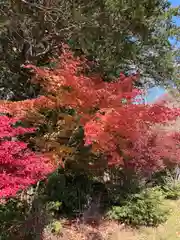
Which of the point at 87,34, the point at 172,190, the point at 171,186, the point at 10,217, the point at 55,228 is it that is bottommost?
the point at 55,228

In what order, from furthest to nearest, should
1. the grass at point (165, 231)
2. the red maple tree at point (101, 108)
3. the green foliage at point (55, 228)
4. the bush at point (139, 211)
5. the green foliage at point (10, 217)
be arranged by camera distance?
1. the bush at point (139, 211)
2. the grass at point (165, 231)
3. the green foliage at point (55, 228)
4. the red maple tree at point (101, 108)
5. the green foliage at point (10, 217)

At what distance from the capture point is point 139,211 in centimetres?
696

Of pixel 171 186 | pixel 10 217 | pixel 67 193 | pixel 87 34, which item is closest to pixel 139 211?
pixel 67 193

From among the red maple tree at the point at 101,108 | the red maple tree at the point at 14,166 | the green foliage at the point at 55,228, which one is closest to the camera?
the red maple tree at the point at 14,166

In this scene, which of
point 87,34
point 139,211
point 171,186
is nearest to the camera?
point 139,211

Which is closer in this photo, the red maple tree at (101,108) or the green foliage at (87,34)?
the red maple tree at (101,108)

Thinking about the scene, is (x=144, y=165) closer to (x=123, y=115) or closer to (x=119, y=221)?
(x=119, y=221)

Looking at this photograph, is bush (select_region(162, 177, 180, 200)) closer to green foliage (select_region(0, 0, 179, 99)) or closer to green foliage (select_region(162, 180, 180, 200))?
green foliage (select_region(162, 180, 180, 200))

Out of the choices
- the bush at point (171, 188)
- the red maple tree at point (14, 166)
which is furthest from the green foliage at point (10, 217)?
the bush at point (171, 188)

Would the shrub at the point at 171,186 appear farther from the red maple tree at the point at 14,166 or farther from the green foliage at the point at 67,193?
the red maple tree at the point at 14,166

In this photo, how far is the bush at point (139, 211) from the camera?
6.93 m

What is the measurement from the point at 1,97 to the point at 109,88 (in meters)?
6.09

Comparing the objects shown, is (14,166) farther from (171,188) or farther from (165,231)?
(171,188)

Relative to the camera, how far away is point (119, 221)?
7.02m
